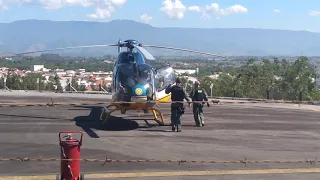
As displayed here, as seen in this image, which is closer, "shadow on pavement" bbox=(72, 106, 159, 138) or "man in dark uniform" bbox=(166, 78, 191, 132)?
"man in dark uniform" bbox=(166, 78, 191, 132)

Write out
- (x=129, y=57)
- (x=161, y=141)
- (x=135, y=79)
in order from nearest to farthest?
(x=161, y=141) → (x=135, y=79) → (x=129, y=57)

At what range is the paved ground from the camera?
10.1 metres

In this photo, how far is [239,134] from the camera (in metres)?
15.4

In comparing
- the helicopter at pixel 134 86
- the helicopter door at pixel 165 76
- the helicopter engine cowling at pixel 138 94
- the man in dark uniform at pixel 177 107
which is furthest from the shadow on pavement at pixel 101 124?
the helicopter door at pixel 165 76

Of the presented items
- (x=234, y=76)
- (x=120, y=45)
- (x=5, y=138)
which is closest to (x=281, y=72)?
(x=234, y=76)

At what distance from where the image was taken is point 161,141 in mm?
13523

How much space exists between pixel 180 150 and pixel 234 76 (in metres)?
49.4

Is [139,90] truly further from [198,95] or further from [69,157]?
[69,157]

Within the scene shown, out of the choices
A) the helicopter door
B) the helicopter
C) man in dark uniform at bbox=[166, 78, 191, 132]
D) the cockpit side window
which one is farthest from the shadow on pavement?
the helicopter door

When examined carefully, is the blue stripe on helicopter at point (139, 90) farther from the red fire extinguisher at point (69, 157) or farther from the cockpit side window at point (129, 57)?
the red fire extinguisher at point (69, 157)

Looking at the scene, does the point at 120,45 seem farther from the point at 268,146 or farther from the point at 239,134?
the point at 268,146

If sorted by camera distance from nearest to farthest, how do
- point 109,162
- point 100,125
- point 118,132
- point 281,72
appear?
point 109,162, point 118,132, point 100,125, point 281,72

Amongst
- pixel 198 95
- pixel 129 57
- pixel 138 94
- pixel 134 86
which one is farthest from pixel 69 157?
pixel 129 57

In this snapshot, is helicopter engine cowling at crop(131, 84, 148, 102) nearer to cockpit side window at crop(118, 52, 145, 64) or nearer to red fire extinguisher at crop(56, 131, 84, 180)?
cockpit side window at crop(118, 52, 145, 64)
